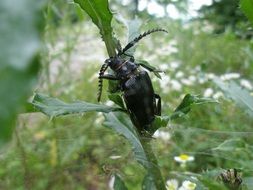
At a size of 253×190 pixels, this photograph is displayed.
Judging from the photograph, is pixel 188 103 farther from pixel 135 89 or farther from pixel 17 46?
pixel 17 46

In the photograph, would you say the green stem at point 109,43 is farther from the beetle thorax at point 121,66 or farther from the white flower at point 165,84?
the white flower at point 165,84

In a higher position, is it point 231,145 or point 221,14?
point 221,14

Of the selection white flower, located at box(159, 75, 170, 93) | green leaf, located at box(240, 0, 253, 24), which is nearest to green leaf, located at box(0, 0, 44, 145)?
green leaf, located at box(240, 0, 253, 24)

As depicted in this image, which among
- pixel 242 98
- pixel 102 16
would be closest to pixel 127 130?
pixel 102 16

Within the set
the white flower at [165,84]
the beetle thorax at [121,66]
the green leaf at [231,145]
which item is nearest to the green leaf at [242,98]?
the green leaf at [231,145]

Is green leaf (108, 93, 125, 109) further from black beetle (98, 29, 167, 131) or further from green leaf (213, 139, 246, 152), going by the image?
green leaf (213, 139, 246, 152)

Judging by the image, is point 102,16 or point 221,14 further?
point 221,14

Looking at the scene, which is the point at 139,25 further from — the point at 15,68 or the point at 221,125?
the point at 221,125
